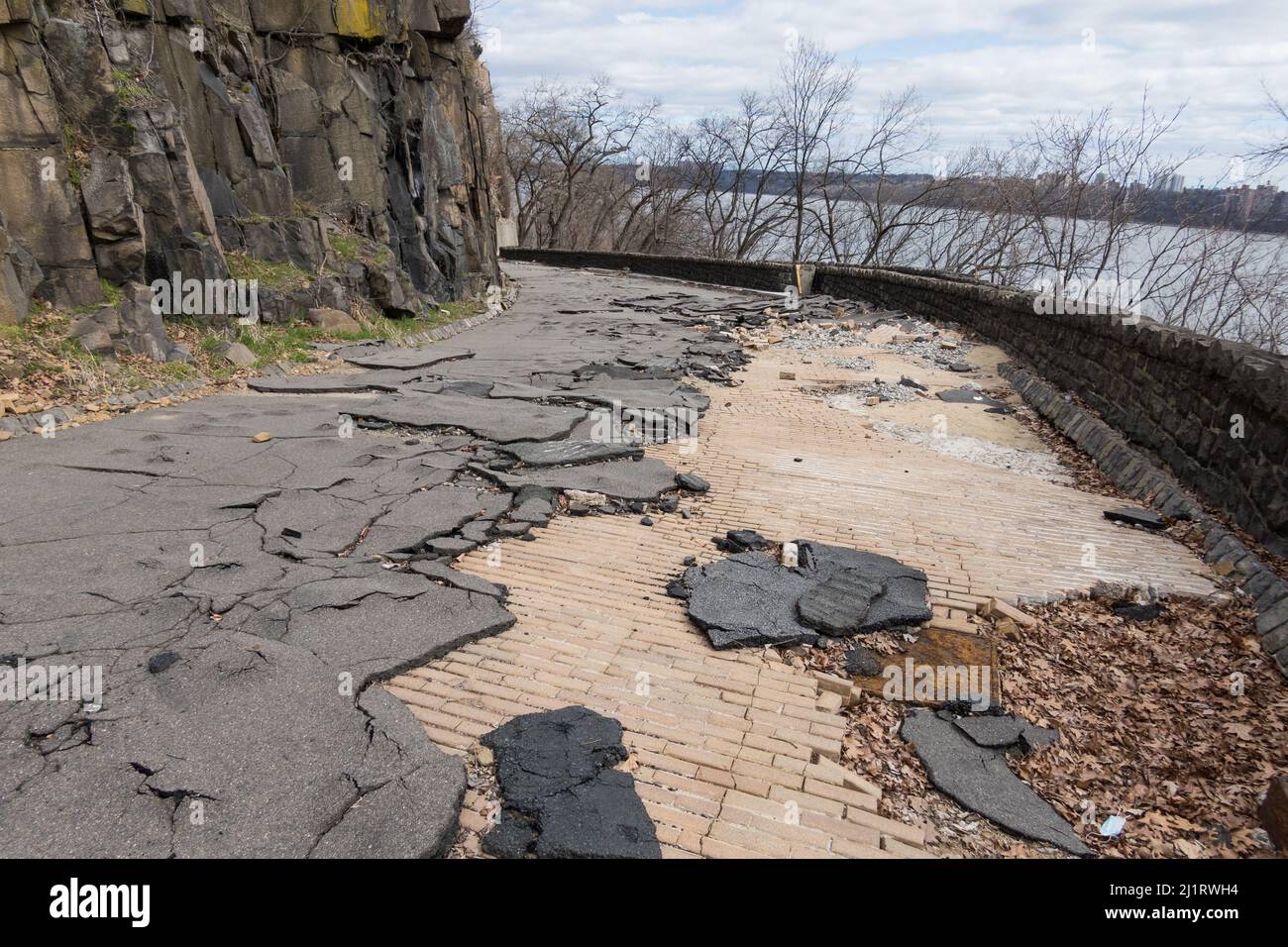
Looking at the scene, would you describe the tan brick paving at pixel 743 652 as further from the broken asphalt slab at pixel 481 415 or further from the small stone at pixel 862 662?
the broken asphalt slab at pixel 481 415

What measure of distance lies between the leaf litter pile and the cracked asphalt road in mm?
1896

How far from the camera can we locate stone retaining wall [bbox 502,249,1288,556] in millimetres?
4918

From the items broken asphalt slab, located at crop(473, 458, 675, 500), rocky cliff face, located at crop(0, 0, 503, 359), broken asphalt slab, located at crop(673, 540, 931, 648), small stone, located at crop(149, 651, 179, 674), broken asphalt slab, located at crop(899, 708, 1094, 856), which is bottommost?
broken asphalt slab, located at crop(899, 708, 1094, 856)

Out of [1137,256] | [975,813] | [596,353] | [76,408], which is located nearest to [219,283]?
[76,408]

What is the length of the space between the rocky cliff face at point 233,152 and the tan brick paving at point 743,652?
685 cm

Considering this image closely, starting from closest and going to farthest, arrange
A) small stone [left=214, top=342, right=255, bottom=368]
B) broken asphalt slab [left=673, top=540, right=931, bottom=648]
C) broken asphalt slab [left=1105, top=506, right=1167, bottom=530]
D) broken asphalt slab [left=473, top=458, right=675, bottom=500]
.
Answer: broken asphalt slab [left=673, top=540, right=931, bottom=648] → broken asphalt slab [left=1105, top=506, right=1167, bottom=530] → broken asphalt slab [left=473, top=458, right=675, bottom=500] → small stone [left=214, top=342, right=255, bottom=368]

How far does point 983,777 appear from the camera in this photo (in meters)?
3.02

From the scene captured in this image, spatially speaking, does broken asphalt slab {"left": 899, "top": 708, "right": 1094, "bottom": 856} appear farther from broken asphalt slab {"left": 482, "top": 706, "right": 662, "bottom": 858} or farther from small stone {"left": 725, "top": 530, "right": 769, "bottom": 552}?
small stone {"left": 725, "top": 530, "right": 769, "bottom": 552}

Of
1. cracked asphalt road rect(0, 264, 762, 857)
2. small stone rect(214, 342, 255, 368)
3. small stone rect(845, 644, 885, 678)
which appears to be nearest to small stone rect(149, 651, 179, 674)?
cracked asphalt road rect(0, 264, 762, 857)

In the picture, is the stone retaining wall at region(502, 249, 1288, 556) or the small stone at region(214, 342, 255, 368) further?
the small stone at region(214, 342, 255, 368)

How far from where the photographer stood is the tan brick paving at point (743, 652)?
8.88 feet

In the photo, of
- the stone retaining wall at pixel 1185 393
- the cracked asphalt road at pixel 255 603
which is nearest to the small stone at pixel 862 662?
the cracked asphalt road at pixel 255 603

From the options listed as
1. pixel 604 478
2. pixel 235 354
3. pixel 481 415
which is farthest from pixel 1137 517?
pixel 235 354

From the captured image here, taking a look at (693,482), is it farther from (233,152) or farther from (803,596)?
(233,152)
